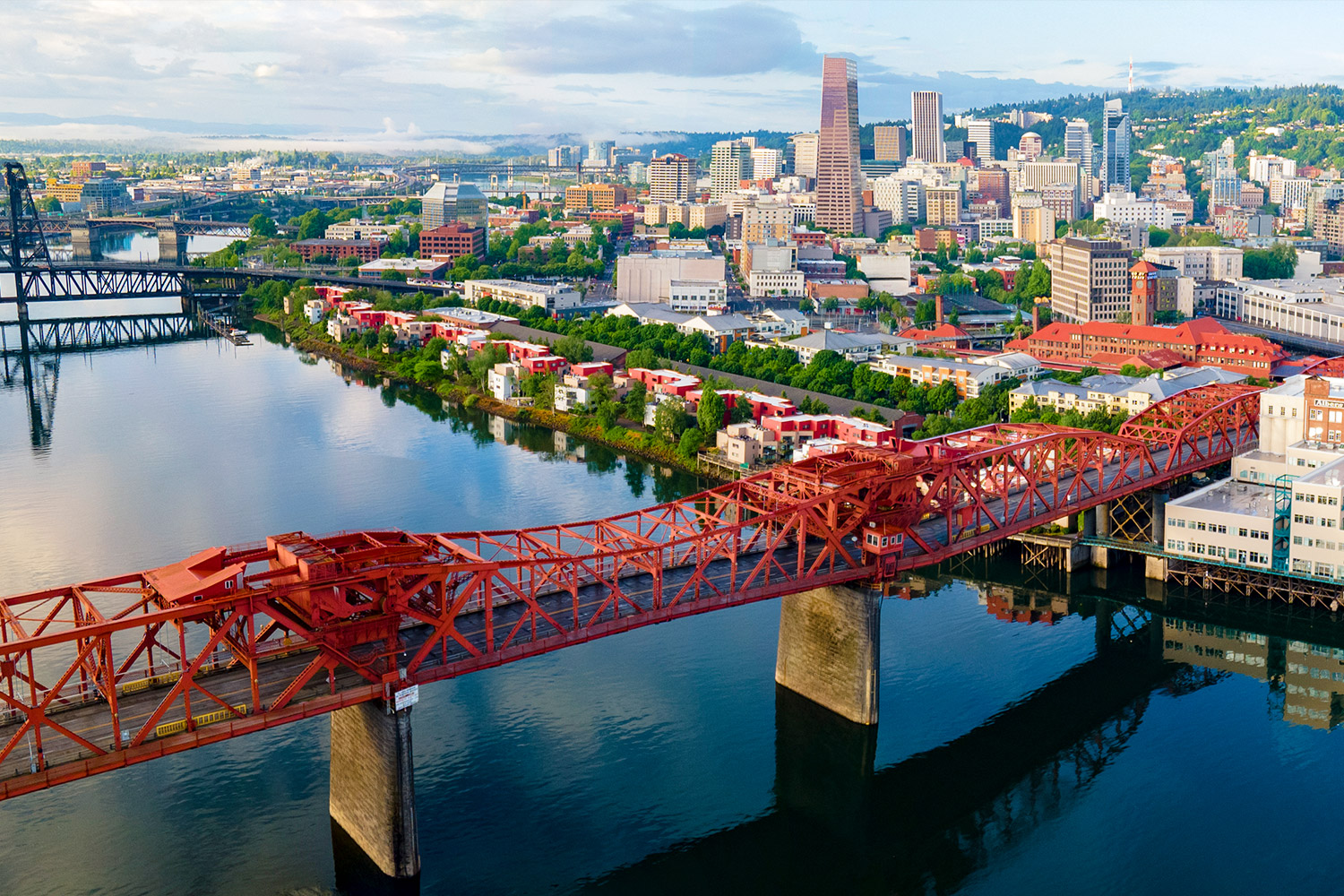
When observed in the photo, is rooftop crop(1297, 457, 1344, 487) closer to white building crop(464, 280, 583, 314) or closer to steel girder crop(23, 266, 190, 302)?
white building crop(464, 280, 583, 314)

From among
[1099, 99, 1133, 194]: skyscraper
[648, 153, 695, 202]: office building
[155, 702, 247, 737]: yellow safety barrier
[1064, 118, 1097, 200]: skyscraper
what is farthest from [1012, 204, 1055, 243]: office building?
[155, 702, 247, 737]: yellow safety barrier

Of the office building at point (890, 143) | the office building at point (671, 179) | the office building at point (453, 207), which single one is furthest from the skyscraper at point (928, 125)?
the office building at point (453, 207)

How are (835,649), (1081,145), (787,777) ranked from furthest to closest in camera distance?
(1081,145) → (835,649) → (787,777)

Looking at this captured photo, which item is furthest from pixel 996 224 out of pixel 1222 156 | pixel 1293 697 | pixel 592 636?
pixel 592 636

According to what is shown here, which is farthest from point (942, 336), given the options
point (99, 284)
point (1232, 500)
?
point (99, 284)

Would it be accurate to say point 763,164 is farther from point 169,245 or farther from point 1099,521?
point 1099,521

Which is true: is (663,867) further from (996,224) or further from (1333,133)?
(1333,133)

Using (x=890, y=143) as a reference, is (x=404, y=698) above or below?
below
